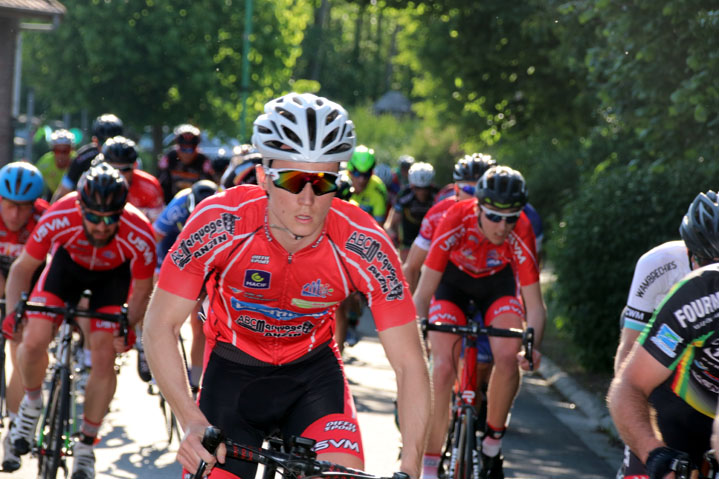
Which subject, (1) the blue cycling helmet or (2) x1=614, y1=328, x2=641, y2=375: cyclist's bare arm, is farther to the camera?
(1) the blue cycling helmet

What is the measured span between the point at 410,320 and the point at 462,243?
128 inches

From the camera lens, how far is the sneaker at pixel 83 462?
22.3 feet

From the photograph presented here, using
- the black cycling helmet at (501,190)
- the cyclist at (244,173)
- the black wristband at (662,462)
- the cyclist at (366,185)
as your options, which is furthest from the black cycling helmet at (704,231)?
the cyclist at (366,185)

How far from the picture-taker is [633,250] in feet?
38.6

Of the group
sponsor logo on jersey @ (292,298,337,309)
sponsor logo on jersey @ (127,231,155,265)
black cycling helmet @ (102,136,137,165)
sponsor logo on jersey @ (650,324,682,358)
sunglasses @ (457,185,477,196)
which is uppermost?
black cycling helmet @ (102,136,137,165)

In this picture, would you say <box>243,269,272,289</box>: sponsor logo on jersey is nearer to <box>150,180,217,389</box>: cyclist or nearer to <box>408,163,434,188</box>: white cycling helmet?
<box>150,180,217,389</box>: cyclist

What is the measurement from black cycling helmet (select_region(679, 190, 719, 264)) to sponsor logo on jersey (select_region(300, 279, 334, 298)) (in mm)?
1436

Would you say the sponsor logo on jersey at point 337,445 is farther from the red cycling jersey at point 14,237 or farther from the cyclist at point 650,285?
the red cycling jersey at point 14,237

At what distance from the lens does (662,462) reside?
3.81 metres

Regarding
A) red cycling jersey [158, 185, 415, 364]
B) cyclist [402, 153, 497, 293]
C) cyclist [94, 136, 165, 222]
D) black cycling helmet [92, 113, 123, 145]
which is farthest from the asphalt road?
red cycling jersey [158, 185, 415, 364]

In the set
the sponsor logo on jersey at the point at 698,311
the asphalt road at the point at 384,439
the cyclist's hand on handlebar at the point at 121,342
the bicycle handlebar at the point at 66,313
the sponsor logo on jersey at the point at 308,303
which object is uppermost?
the sponsor logo on jersey at the point at 698,311

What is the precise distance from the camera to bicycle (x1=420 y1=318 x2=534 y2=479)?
6633 mm

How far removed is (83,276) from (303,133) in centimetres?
360

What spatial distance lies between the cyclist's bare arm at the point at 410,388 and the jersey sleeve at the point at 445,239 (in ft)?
9.36
